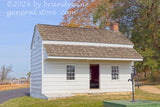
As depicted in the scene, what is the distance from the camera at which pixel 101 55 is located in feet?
62.2

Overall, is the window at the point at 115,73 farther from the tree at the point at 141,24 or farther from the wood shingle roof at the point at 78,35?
the tree at the point at 141,24

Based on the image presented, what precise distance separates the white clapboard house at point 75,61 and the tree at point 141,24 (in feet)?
25.2

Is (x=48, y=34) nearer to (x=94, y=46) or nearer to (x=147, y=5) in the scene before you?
(x=94, y=46)

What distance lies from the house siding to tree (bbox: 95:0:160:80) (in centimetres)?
778

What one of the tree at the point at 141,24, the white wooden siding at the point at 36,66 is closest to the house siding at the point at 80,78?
the white wooden siding at the point at 36,66

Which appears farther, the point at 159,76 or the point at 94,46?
the point at 159,76

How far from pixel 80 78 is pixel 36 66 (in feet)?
12.9

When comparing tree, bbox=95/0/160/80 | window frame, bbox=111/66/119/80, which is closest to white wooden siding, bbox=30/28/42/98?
window frame, bbox=111/66/119/80

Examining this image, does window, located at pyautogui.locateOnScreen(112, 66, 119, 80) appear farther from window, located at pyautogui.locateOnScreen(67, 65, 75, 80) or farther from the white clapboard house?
window, located at pyautogui.locateOnScreen(67, 65, 75, 80)

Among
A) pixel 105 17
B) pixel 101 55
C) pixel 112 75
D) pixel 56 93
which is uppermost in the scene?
pixel 105 17

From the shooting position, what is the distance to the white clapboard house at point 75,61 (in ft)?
58.8

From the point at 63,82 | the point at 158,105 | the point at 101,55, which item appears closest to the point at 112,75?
the point at 101,55

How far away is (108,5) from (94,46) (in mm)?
12562

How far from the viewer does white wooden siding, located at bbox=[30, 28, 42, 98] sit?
18733mm
